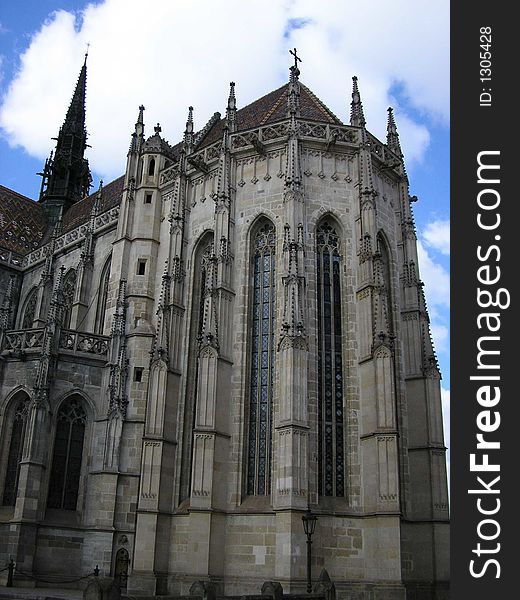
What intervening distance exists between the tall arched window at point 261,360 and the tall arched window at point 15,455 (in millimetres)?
7730

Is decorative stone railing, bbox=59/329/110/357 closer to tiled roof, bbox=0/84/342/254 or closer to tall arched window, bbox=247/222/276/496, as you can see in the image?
tall arched window, bbox=247/222/276/496

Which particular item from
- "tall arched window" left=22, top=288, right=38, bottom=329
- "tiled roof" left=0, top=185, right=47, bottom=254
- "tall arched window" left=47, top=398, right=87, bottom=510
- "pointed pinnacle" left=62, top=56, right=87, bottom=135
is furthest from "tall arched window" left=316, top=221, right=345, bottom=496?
"pointed pinnacle" left=62, top=56, right=87, bottom=135

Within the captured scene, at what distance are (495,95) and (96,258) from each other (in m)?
22.7

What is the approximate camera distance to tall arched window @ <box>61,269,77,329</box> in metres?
30.1

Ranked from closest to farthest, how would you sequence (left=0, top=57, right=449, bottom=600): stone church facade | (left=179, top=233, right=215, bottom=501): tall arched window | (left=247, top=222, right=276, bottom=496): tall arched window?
(left=0, top=57, right=449, bottom=600): stone church facade
(left=247, top=222, right=276, bottom=496): tall arched window
(left=179, top=233, right=215, bottom=501): tall arched window

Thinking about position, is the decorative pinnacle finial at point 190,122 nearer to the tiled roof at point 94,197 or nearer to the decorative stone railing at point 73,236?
the tiled roof at point 94,197

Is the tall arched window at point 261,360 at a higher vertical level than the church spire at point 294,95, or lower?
lower

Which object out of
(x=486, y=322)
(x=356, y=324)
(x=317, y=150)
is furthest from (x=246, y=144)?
(x=486, y=322)

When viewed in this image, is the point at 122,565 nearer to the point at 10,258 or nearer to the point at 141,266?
the point at 141,266

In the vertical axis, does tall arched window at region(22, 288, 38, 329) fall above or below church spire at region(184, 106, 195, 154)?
below

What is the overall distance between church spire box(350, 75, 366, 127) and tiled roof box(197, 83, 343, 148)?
20.9 inches

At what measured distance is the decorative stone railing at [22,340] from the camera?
77.2 ft

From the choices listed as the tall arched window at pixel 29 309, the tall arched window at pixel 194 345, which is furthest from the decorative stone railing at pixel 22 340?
the tall arched window at pixel 29 309

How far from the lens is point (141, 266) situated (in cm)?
2552
